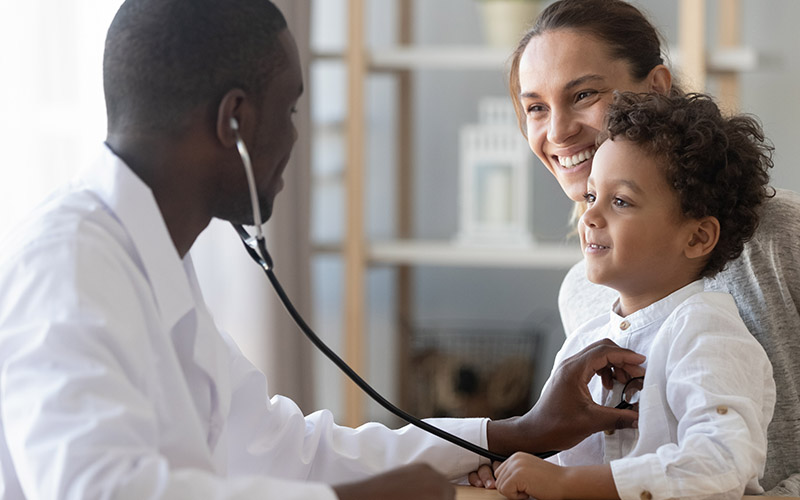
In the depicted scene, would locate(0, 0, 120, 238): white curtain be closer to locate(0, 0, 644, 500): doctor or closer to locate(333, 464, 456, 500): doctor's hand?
locate(0, 0, 644, 500): doctor

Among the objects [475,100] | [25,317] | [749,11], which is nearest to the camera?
[25,317]

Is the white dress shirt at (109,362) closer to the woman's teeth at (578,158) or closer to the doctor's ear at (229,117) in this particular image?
the doctor's ear at (229,117)

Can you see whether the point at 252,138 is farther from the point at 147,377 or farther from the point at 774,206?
the point at 774,206

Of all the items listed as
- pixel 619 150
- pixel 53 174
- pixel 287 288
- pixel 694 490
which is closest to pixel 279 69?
pixel 619 150

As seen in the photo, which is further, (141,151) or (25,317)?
(141,151)

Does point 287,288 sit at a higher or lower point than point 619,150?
lower

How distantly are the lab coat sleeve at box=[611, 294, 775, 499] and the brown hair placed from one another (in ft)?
1.85

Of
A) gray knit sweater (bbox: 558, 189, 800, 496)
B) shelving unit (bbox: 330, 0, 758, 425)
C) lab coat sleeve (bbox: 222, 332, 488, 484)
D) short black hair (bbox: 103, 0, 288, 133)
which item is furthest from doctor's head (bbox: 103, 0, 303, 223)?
shelving unit (bbox: 330, 0, 758, 425)

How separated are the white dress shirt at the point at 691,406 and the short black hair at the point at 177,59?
0.52 m

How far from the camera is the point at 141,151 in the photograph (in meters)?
0.88

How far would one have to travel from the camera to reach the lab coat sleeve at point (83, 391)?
674 mm

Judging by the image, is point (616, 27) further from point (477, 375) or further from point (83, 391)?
point (477, 375)

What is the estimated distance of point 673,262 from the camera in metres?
1.14

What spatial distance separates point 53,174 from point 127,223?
5.19ft
